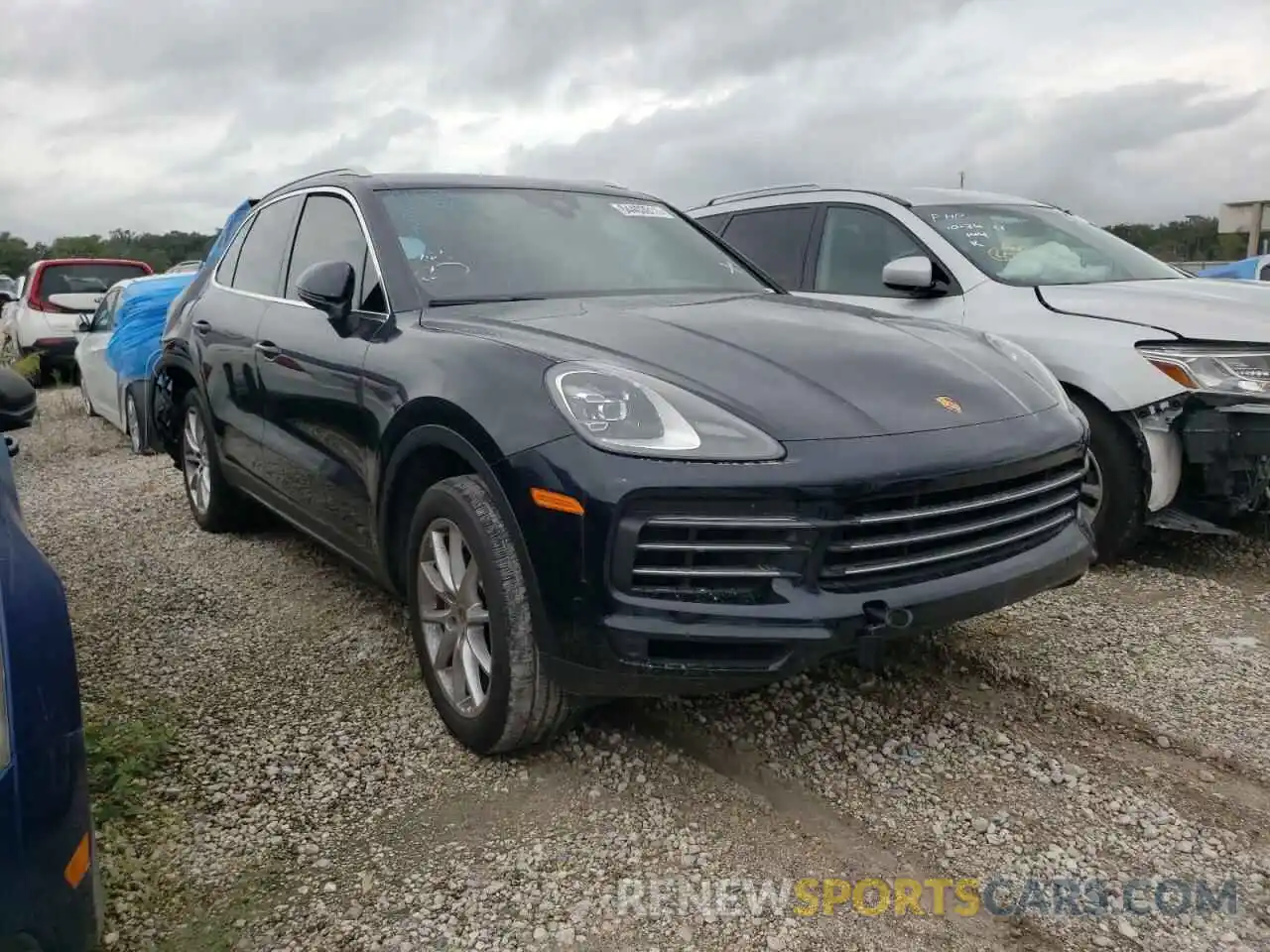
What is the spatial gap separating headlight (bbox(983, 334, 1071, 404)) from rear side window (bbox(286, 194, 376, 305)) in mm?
2076

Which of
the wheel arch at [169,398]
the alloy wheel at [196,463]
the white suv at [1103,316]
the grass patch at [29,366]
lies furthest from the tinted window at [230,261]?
the grass patch at [29,366]

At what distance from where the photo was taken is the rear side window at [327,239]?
3.60 metres

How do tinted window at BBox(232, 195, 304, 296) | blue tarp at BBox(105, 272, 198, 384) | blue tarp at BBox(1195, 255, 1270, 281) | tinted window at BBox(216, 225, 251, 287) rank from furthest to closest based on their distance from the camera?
blue tarp at BBox(1195, 255, 1270, 281)
blue tarp at BBox(105, 272, 198, 384)
tinted window at BBox(216, 225, 251, 287)
tinted window at BBox(232, 195, 304, 296)

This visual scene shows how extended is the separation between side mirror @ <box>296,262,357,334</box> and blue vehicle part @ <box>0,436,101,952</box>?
5.38ft

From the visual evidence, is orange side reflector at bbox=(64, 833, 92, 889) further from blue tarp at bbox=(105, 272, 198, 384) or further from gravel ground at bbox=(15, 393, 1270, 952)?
blue tarp at bbox=(105, 272, 198, 384)

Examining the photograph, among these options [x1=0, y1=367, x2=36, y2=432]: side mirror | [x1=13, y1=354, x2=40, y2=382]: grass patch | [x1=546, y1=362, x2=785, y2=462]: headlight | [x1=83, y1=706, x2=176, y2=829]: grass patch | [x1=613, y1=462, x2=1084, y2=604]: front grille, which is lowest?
[x1=83, y1=706, x2=176, y2=829]: grass patch

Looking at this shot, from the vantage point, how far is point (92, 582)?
4594 mm

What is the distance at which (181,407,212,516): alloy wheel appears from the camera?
17.0 ft

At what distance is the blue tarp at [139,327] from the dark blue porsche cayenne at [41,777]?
20.0 feet

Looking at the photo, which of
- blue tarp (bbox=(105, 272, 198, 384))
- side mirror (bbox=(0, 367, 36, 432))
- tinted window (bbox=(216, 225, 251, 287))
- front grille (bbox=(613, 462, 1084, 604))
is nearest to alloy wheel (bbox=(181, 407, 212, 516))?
tinted window (bbox=(216, 225, 251, 287))

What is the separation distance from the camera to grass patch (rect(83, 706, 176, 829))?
2.65 metres

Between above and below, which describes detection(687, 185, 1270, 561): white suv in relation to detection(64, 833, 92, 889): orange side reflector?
above

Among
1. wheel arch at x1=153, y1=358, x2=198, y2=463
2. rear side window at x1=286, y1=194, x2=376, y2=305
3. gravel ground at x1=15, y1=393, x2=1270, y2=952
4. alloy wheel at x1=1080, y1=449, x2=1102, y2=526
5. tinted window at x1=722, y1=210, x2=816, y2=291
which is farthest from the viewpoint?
tinted window at x1=722, y1=210, x2=816, y2=291

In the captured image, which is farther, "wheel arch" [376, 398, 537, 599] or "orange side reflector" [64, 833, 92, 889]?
"wheel arch" [376, 398, 537, 599]
